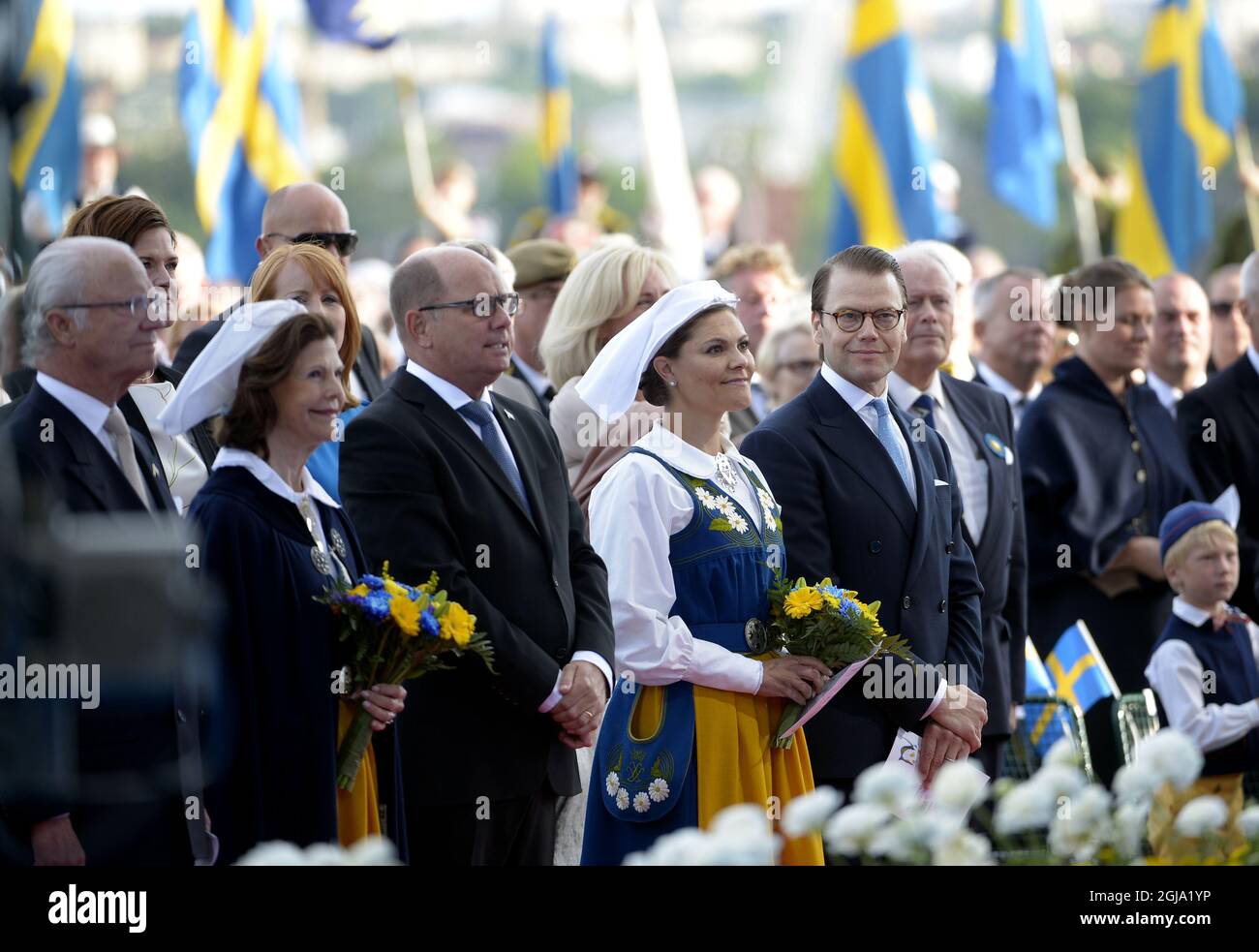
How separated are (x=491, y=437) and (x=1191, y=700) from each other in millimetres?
3357

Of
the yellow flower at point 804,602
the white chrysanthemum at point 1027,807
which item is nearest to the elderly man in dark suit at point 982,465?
the yellow flower at point 804,602

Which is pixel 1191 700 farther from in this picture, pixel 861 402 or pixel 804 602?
pixel 804 602

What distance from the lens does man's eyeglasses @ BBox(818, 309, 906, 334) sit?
240 inches

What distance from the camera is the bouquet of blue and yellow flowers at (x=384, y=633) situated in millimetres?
4820

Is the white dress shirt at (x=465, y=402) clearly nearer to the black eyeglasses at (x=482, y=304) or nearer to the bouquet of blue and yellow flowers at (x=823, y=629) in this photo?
the black eyeglasses at (x=482, y=304)

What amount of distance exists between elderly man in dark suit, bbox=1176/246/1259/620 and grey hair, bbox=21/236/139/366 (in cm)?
510

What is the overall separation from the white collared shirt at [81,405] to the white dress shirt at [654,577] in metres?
1.46

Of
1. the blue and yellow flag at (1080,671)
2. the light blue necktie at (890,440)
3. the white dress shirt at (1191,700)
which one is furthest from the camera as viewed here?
the blue and yellow flag at (1080,671)

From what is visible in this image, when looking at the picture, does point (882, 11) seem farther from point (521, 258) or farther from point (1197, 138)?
point (521, 258)

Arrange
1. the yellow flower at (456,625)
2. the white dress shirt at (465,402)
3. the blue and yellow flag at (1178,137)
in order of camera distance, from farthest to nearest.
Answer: the blue and yellow flag at (1178,137), the white dress shirt at (465,402), the yellow flower at (456,625)

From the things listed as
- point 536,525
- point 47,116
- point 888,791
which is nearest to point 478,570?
point 536,525

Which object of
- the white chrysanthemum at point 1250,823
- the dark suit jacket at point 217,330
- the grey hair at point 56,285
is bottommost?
the white chrysanthemum at point 1250,823

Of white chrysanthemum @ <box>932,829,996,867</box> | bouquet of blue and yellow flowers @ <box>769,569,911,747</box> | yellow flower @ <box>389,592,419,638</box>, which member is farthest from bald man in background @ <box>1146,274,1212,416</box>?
white chrysanthemum @ <box>932,829,996,867</box>

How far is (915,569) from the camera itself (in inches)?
235
